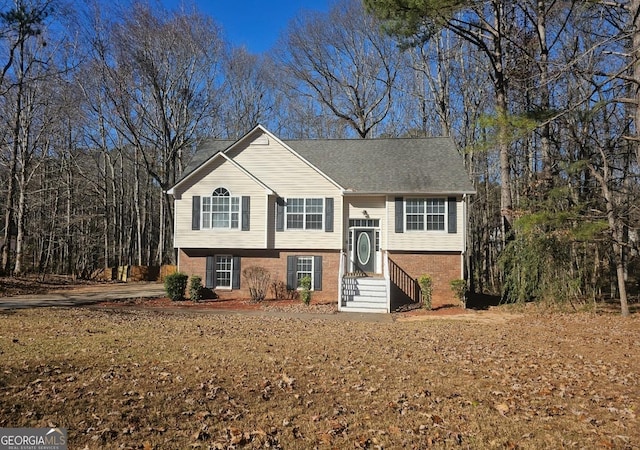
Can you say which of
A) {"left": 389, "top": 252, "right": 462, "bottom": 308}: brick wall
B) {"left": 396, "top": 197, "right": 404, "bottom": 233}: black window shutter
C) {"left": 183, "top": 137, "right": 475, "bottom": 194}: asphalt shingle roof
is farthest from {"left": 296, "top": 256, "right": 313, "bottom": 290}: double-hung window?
{"left": 396, "top": 197, "right": 404, "bottom": 233}: black window shutter

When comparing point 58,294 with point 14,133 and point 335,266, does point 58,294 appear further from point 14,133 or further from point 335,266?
point 335,266

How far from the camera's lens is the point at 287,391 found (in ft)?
18.6

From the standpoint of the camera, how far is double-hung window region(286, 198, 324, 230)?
17938 mm

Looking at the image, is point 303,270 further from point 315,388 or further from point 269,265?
point 315,388

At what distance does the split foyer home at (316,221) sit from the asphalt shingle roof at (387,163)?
8cm

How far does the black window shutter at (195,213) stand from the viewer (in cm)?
1798

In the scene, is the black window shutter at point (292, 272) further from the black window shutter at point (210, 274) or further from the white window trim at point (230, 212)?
the black window shutter at point (210, 274)

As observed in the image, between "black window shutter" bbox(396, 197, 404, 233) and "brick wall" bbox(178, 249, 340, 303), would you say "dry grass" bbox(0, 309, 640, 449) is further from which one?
"black window shutter" bbox(396, 197, 404, 233)

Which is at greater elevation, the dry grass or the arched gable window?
the arched gable window

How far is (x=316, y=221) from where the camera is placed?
58.9 ft

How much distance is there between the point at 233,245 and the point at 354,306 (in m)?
5.60

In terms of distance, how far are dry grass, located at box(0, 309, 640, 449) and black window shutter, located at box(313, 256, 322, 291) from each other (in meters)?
7.44

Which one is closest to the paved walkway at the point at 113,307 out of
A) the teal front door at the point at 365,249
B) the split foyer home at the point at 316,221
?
the split foyer home at the point at 316,221

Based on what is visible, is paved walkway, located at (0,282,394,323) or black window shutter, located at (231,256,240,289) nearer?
paved walkway, located at (0,282,394,323)
